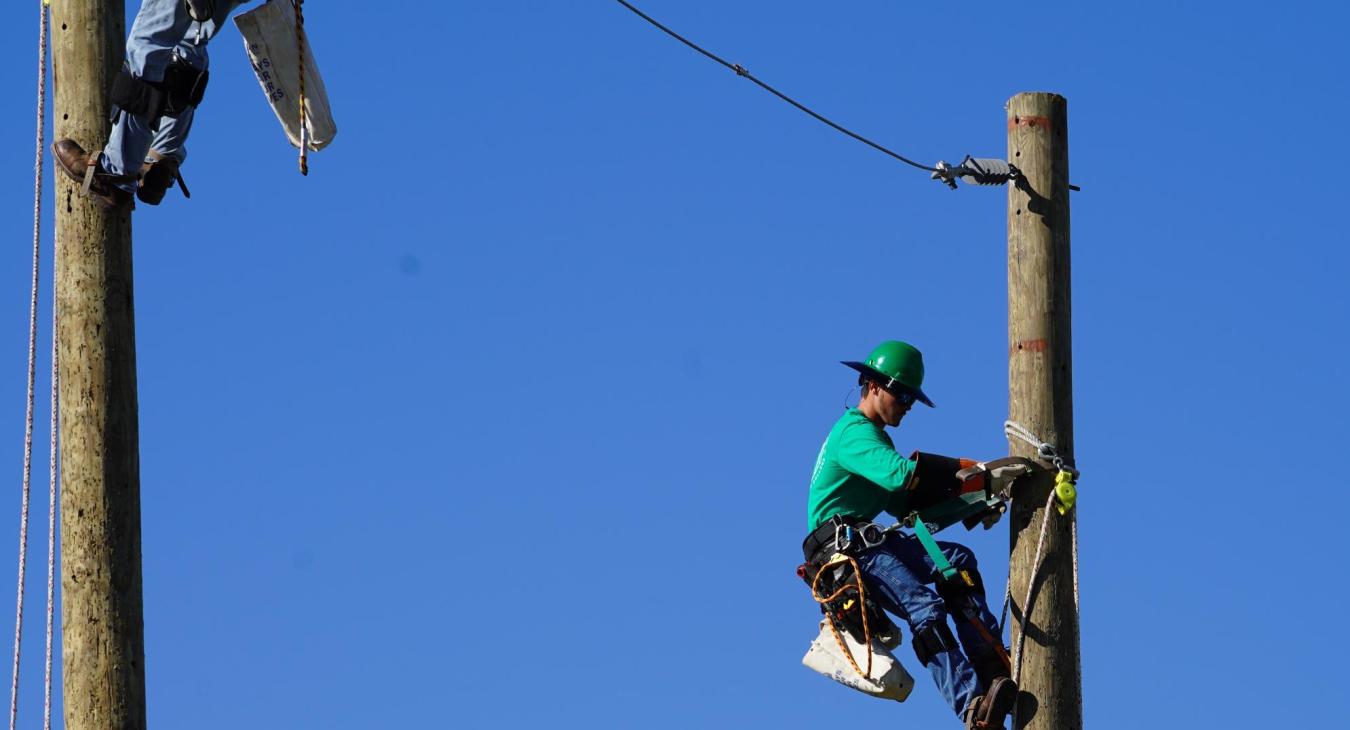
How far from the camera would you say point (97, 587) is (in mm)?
5629

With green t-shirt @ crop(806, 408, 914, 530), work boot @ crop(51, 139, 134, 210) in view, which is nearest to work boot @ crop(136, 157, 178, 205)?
work boot @ crop(51, 139, 134, 210)

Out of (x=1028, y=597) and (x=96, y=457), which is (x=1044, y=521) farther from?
(x=96, y=457)

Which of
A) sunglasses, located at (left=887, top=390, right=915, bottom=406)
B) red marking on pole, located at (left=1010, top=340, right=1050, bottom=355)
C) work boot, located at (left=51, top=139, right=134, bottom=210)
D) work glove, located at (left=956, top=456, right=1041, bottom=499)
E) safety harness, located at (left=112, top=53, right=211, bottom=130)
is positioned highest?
safety harness, located at (left=112, top=53, right=211, bottom=130)

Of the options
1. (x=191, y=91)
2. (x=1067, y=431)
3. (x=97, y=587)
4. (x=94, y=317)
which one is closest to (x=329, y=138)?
(x=191, y=91)

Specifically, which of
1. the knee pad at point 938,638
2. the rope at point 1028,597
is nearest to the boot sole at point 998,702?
the rope at point 1028,597

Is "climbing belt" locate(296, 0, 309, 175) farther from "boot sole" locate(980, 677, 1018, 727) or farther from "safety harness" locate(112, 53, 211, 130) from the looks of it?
"boot sole" locate(980, 677, 1018, 727)

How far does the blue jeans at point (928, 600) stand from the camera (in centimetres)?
708

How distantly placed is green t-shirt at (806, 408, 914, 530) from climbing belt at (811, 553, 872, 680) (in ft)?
0.67

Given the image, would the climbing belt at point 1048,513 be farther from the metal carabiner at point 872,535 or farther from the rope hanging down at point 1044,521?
the metal carabiner at point 872,535

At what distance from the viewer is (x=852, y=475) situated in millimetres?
7449

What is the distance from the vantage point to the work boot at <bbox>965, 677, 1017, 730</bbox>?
6.90m

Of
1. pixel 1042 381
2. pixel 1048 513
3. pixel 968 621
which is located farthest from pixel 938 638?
pixel 1042 381

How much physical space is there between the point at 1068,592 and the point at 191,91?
346cm

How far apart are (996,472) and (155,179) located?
304cm
